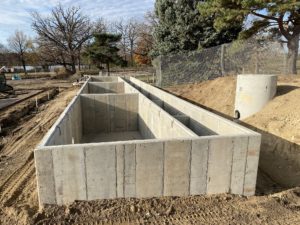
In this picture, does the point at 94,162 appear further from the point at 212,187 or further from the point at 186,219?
the point at 212,187

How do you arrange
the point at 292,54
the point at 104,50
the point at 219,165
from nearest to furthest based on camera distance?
the point at 219,165 < the point at 292,54 < the point at 104,50

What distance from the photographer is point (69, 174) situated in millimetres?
4168

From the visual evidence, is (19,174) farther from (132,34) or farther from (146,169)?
(132,34)

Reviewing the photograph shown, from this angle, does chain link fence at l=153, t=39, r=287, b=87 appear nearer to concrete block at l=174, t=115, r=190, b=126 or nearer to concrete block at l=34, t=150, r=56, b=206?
concrete block at l=174, t=115, r=190, b=126

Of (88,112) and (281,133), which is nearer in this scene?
(281,133)

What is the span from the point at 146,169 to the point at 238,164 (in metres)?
1.61

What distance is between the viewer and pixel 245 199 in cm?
448

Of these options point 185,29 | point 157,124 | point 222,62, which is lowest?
point 157,124

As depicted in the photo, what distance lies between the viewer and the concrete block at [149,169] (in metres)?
4.31

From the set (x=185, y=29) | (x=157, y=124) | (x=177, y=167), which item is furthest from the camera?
(x=185, y=29)

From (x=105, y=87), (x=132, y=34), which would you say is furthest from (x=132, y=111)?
(x=132, y=34)

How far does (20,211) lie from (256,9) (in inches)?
532

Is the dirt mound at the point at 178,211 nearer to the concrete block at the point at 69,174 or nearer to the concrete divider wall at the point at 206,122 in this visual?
the concrete block at the point at 69,174

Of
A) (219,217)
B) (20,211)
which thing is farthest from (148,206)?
(20,211)
